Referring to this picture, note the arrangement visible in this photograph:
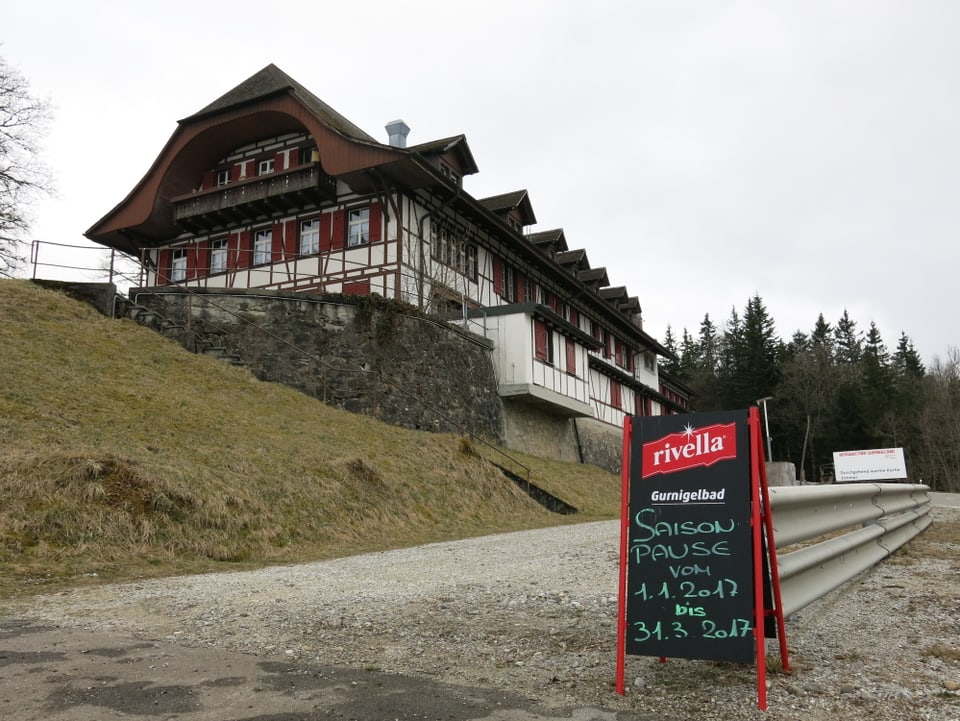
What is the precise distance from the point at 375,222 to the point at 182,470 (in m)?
15.6

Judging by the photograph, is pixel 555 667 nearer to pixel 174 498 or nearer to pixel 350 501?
pixel 174 498

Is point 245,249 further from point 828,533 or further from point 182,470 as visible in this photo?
point 828,533

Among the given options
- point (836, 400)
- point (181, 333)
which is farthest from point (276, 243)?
point (836, 400)

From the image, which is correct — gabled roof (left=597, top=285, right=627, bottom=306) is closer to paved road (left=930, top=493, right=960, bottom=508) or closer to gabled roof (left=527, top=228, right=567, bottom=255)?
gabled roof (left=527, top=228, right=567, bottom=255)

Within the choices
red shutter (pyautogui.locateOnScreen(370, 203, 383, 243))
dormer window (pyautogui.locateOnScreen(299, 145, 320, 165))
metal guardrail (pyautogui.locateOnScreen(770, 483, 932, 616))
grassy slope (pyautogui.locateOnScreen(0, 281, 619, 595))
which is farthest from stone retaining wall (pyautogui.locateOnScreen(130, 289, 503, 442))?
metal guardrail (pyautogui.locateOnScreen(770, 483, 932, 616))

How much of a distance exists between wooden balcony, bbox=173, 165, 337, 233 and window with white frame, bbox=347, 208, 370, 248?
39.7 inches

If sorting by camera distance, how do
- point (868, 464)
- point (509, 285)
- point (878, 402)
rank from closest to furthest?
1. point (509, 285)
2. point (868, 464)
3. point (878, 402)

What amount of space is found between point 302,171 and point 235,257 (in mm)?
4742

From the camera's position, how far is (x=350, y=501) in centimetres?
1452

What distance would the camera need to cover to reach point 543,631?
5.52 meters

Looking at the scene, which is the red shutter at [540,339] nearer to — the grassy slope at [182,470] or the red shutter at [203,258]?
the grassy slope at [182,470]

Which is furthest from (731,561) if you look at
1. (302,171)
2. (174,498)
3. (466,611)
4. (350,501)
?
(302,171)

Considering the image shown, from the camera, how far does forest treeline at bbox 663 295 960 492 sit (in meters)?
55.2

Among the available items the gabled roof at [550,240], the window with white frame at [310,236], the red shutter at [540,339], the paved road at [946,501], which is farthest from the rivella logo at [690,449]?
the gabled roof at [550,240]
